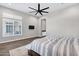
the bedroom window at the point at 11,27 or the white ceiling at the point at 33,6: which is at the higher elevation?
the white ceiling at the point at 33,6

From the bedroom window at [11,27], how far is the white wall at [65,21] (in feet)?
1.45

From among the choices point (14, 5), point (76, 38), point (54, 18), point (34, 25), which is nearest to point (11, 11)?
point (14, 5)

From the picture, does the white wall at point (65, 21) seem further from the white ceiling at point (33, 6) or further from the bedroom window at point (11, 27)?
the bedroom window at point (11, 27)

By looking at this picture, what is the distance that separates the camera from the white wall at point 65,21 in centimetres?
109

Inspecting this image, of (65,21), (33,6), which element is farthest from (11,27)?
(65,21)

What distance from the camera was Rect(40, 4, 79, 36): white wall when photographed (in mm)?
1086

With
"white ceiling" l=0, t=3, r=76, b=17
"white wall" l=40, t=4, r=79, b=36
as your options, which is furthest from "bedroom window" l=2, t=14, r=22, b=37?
"white wall" l=40, t=4, r=79, b=36

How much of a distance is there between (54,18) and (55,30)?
0.18 metres

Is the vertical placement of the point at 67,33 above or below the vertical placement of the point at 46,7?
below

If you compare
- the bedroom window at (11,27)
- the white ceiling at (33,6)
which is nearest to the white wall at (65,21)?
the white ceiling at (33,6)

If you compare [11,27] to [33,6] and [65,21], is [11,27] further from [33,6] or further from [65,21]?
[65,21]

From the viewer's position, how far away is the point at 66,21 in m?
1.13

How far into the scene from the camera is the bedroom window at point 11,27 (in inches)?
42.8

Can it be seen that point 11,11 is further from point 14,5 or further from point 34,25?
point 34,25
